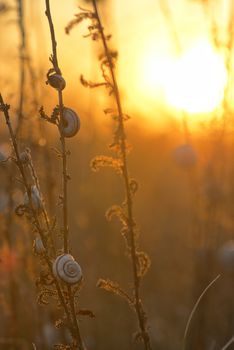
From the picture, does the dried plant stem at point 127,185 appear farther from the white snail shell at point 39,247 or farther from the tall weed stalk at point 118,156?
the white snail shell at point 39,247

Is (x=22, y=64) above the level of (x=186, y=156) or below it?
below

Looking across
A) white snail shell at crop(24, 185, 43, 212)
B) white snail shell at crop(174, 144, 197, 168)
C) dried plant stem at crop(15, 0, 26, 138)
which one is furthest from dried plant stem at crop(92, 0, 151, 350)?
white snail shell at crop(174, 144, 197, 168)

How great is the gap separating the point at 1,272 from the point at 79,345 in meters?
1.43

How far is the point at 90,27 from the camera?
1.33 metres

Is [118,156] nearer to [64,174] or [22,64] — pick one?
[64,174]

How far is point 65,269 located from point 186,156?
80.3 inches

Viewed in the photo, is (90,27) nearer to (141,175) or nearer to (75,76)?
(75,76)

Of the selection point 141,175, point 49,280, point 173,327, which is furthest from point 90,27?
point 141,175

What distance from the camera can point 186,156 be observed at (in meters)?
3.20

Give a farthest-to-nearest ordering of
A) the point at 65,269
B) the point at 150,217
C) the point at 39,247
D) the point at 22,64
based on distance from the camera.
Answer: the point at 150,217 < the point at 22,64 < the point at 39,247 < the point at 65,269

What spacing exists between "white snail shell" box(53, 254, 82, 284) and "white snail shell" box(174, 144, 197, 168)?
6.57ft

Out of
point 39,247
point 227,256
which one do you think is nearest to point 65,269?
point 39,247

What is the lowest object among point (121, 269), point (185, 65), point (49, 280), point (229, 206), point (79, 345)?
point (79, 345)

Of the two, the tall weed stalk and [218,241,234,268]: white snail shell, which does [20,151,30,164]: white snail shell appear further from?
[218,241,234,268]: white snail shell
